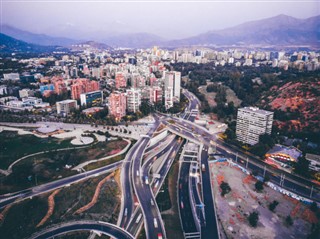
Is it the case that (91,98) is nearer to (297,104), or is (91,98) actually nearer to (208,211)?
(208,211)

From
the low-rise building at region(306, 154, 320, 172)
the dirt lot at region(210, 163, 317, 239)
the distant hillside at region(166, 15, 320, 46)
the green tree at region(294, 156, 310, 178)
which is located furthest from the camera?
the distant hillside at region(166, 15, 320, 46)

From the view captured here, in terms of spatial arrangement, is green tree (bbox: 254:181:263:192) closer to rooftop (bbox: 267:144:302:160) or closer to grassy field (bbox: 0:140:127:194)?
rooftop (bbox: 267:144:302:160)

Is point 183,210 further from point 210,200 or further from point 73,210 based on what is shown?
point 73,210

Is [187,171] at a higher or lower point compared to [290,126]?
lower

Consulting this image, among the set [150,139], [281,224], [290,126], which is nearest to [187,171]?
[150,139]

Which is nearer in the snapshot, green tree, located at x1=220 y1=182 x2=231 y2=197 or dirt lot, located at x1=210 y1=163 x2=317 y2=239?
dirt lot, located at x1=210 y1=163 x2=317 y2=239

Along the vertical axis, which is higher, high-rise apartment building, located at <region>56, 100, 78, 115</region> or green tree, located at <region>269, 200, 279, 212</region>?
high-rise apartment building, located at <region>56, 100, 78, 115</region>

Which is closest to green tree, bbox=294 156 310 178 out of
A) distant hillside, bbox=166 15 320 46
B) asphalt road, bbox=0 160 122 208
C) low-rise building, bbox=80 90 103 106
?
asphalt road, bbox=0 160 122 208
